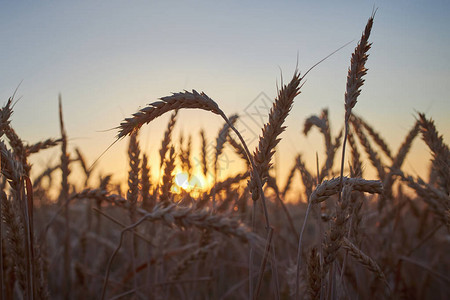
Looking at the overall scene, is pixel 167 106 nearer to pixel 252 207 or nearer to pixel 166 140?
pixel 166 140

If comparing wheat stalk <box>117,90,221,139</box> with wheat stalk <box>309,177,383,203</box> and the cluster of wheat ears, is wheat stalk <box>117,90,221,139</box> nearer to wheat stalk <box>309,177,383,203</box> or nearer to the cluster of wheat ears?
the cluster of wheat ears

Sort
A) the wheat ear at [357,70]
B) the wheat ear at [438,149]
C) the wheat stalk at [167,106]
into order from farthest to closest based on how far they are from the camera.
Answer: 1. the wheat ear at [438,149]
2. the wheat ear at [357,70]
3. the wheat stalk at [167,106]

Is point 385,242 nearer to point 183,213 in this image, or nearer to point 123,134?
point 183,213

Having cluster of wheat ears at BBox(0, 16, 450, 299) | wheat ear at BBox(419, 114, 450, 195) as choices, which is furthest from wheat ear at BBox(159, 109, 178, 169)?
wheat ear at BBox(419, 114, 450, 195)

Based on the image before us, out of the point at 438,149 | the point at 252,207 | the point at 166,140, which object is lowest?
the point at 252,207

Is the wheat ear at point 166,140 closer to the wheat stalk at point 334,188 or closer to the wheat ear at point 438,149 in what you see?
the wheat stalk at point 334,188

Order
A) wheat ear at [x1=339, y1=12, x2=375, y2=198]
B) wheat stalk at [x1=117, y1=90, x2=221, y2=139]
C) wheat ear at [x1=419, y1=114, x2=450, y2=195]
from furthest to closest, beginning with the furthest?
wheat ear at [x1=419, y1=114, x2=450, y2=195]
wheat ear at [x1=339, y1=12, x2=375, y2=198]
wheat stalk at [x1=117, y1=90, x2=221, y2=139]

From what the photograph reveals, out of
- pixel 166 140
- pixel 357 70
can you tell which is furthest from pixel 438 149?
pixel 166 140

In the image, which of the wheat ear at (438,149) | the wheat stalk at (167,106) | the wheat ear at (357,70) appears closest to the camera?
the wheat stalk at (167,106)

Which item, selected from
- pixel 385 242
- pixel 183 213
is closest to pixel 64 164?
pixel 183 213

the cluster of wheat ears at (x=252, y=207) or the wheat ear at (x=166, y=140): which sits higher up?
the wheat ear at (x=166, y=140)

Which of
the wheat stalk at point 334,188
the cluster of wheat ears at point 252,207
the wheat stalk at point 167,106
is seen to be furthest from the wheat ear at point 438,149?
the wheat stalk at point 167,106

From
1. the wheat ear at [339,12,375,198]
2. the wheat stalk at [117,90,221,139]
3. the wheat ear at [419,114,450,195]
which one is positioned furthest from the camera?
the wheat ear at [419,114,450,195]

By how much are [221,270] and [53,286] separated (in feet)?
6.19
